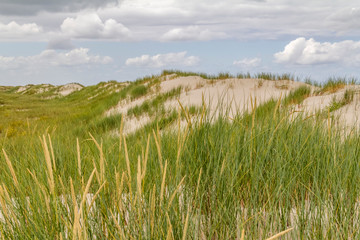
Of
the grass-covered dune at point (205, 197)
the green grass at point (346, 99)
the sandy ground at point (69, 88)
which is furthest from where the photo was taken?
the sandy ground at point (69, 88)

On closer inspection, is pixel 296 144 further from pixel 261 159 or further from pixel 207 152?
pixel 207 152

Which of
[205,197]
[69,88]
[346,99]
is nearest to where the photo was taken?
[205,197]

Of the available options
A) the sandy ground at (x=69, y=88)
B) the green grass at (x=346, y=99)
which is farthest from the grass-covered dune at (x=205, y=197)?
the sandy ground at (x=69, y=88)

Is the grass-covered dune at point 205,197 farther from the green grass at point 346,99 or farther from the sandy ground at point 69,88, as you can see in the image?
the sandy ground at point 69,88

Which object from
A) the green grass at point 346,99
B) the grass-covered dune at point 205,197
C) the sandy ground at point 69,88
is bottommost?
the grass-covered dune at point 205,197

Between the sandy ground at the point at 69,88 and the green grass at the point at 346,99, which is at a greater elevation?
the sandy ground at the point at 69,88

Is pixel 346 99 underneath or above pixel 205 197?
above

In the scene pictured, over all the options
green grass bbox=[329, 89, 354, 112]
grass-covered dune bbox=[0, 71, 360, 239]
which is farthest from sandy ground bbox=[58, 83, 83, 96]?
grass-covered dune bbox=[0, 71, 360, 239]

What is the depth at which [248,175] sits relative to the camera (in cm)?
175

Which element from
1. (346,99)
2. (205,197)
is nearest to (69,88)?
(346,99)

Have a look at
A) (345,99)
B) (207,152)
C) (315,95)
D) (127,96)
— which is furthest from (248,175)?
(127,96)

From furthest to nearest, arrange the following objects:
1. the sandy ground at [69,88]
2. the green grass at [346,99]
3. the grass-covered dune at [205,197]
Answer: the sandy ground at [69,88], the green grass at [346,99], the grass-covered dune at [205,197]

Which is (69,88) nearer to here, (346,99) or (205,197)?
(346,99)

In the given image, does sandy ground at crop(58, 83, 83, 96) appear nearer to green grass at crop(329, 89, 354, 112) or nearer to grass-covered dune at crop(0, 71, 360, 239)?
green grass at crop(329, 89, 354, 112)
